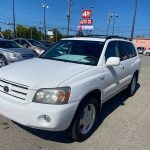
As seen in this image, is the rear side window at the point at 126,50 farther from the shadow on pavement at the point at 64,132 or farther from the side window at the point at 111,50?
the shadow on pavement at the point at 64,132

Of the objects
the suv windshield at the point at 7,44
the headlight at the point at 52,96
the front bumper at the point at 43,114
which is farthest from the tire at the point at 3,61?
the headlight at the point at 52,96

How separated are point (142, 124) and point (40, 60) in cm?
258

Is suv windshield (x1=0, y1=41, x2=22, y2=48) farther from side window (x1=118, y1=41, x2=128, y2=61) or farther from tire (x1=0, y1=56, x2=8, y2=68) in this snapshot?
side window (x1=118, y1=41, x2=128, y2=61)

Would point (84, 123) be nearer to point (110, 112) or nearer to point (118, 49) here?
point (110, 112)

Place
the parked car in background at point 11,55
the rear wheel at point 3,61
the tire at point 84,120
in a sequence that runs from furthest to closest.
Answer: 1. the rear wheel at point 3,61
2. the parked car in background at point 11,55
3. the tire at point 84,120

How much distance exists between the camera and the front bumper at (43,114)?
3496 millimetres

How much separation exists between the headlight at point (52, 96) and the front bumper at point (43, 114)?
73 millimetres

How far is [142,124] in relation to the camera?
5.20m

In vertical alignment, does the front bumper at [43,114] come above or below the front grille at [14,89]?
below

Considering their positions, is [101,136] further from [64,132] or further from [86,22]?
[86,22]

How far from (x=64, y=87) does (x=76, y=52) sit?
5.97ft

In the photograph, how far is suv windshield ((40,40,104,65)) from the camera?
193 inches

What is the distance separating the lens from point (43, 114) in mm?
3500

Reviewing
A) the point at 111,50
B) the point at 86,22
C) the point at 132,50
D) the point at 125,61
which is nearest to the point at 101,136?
the point at 111,50
